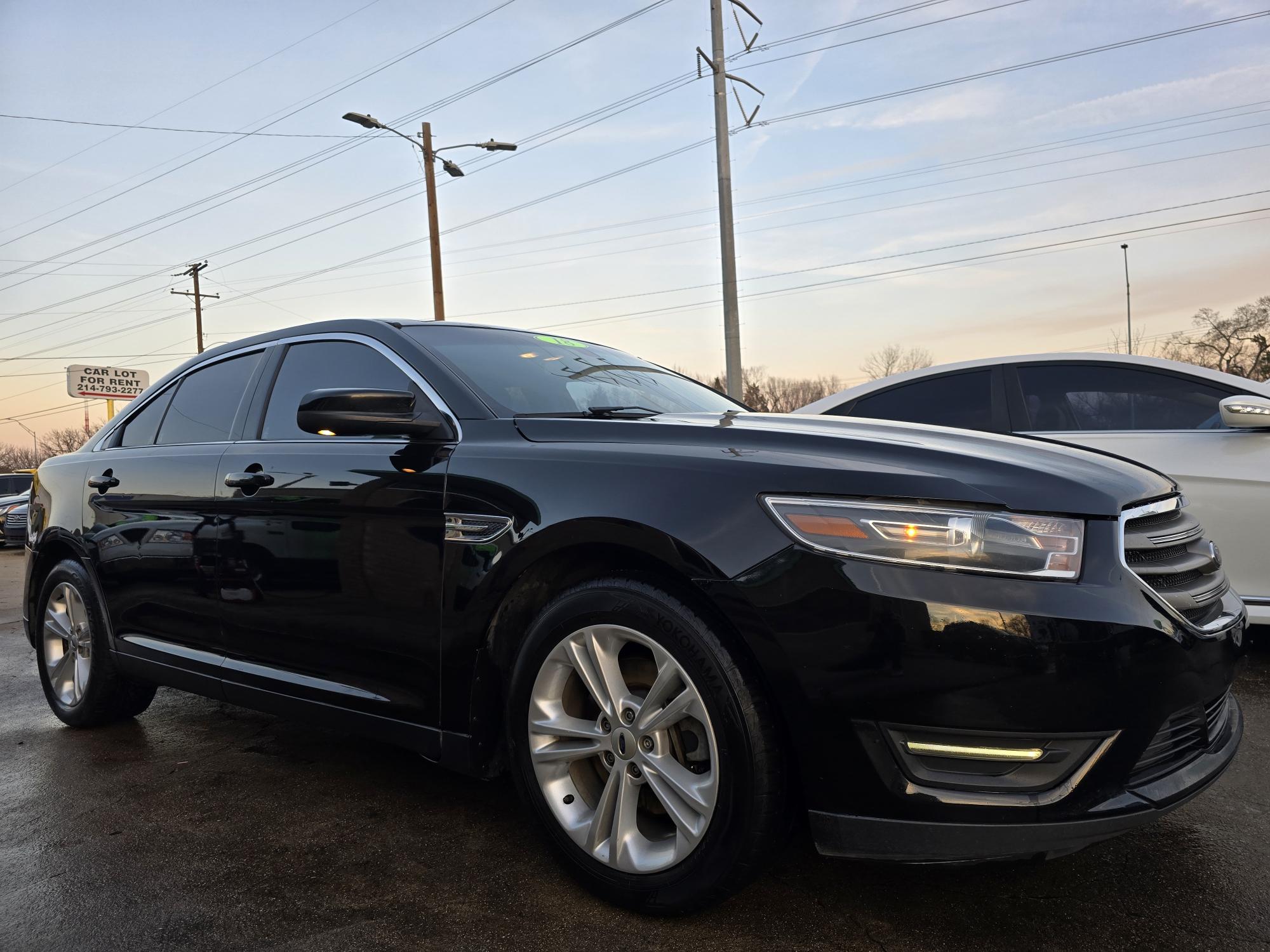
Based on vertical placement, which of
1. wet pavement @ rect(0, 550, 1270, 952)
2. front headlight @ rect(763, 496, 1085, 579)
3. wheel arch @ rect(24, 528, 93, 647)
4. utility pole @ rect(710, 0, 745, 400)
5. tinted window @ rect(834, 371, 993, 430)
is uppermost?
utility pole @ rect(710, 0, 745, 400)

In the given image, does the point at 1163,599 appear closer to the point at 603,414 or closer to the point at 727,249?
the point at 603,414

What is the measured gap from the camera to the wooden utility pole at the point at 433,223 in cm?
1761

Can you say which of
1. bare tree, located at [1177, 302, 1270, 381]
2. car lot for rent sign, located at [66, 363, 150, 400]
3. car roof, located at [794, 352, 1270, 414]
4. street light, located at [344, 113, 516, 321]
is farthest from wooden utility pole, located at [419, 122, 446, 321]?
bare tree, located at [1177, 302, 1270, 381]

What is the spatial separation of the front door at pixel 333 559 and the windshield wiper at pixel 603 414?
37 cm

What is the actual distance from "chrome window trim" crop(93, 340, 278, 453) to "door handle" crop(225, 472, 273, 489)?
0.25 m

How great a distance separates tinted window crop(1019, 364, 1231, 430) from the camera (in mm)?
4747

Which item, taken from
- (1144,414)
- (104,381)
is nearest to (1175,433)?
(1144,414)

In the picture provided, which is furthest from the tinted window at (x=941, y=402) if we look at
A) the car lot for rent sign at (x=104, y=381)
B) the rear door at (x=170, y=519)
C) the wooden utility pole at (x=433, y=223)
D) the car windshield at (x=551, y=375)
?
the car lot for rent sign at (x=104, y=381)

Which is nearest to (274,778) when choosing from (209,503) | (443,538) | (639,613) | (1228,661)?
(209,503)

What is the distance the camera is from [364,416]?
2.70 metres

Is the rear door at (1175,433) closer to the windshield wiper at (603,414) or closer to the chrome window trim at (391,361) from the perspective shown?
the windshield wiper at (603,414)

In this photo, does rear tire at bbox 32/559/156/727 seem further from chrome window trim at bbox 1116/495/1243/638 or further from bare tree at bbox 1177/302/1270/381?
bare tree at bbox 1177/302/1270/381

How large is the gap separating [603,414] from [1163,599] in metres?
1.57

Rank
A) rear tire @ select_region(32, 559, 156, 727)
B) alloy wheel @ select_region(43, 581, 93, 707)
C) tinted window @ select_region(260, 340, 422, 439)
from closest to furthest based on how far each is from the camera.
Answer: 1. tinted window @ select_region(260, 340, 422, 439)
2. rear tire @ select_region(32, 559, 156, 727)
3. alloy wheel @ select_region(43, 581, 93, 707)
